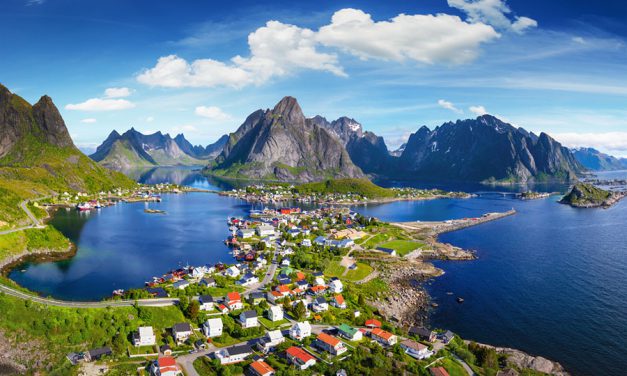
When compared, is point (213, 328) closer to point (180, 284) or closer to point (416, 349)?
point (180, 284)

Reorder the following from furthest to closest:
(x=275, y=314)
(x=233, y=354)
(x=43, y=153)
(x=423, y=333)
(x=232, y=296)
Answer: (x=43, y=153)
(x=232, y=296)
(x=275, y=314)
(x=423, y=333)
(x=233, y=354)

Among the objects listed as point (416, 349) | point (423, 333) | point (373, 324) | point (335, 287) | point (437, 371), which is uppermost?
point (335, 287)

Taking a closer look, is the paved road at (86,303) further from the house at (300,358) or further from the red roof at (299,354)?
the house at (300,358)

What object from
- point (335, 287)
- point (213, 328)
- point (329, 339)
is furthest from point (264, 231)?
point (329, 339)

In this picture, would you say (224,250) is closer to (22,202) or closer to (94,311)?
(94,311)

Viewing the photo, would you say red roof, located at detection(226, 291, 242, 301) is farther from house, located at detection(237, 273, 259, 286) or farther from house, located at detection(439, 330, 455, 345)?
house, located at detection(439, 330, 455, 345)

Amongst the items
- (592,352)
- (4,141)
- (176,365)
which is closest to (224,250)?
(176,365)

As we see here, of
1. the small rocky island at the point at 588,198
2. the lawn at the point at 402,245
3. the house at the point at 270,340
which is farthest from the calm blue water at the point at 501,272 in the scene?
the small rocky island at the point at 588,198

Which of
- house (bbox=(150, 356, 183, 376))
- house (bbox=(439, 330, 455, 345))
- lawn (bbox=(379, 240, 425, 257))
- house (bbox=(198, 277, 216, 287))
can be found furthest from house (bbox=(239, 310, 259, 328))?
lawn (bbox=(379, 240, 425, 257))
